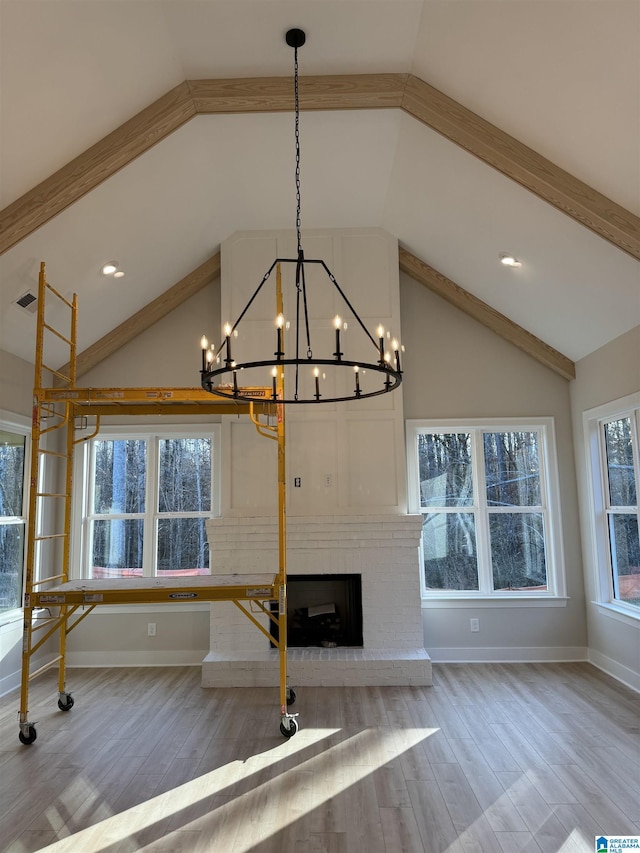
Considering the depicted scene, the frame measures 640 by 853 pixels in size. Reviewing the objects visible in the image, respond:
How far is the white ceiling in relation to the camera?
2.95 metres

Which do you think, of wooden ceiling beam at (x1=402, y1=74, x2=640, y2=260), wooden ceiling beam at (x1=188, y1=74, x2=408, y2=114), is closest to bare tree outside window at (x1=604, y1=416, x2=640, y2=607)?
wooden ceiling beam at (x1=402, y1=74, x2=640, y2=260)

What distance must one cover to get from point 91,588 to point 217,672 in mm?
1514

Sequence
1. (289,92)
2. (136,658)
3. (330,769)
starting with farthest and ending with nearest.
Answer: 1. (136,658)
2. (289,92)
3. (330,769)

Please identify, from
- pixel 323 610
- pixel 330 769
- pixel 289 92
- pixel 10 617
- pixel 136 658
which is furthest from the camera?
pixel 136 658

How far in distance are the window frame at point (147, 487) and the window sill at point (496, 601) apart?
2261mm

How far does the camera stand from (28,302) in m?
4.44

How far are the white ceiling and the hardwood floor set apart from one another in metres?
2.91

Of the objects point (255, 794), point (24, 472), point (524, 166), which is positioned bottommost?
point (255, 794)

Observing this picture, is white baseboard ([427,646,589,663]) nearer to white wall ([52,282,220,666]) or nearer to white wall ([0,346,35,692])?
white wall ([52,282,220,666])

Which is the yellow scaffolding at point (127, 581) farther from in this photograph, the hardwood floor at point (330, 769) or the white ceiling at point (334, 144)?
the white ceiling at point (334, 144)

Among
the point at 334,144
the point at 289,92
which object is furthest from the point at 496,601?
the point at 289,92

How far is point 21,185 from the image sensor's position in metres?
3.49

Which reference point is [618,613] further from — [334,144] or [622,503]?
[334,144]

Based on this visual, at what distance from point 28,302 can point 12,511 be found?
185 centimetres
